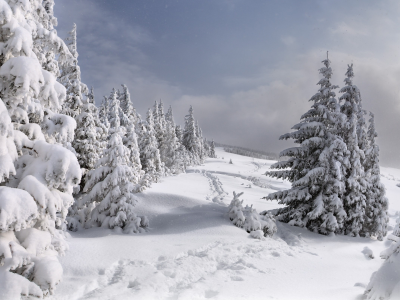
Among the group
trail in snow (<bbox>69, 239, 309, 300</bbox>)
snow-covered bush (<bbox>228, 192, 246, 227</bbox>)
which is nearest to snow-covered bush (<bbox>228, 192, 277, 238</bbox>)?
snow-covered bush (<bbox>228, 192, 246, 227</bbox>)

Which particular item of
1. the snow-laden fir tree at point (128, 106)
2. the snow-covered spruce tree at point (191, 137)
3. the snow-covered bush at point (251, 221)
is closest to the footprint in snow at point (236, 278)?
the snow-covered bush at point (251, 221)

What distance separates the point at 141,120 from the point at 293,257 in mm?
31616

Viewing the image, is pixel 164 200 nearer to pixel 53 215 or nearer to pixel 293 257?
pixel 293 257

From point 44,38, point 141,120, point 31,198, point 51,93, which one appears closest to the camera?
point 31,198

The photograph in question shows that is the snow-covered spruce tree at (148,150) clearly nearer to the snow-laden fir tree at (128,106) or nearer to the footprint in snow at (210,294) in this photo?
the snow-laden fir tree at (128,106)

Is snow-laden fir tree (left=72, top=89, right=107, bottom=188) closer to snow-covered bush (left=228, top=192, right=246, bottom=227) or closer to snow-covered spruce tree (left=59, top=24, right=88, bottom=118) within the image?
snow-covered spruce tree (left=59, top=24, right=88, bottom=118)

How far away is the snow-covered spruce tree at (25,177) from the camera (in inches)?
170

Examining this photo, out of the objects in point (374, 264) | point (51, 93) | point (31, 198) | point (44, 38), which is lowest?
point (374, 264)

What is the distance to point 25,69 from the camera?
4.86m

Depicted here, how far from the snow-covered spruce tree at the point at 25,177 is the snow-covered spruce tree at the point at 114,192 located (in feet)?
21.5

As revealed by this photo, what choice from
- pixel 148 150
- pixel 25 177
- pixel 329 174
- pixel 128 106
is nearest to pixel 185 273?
pixel 25 177

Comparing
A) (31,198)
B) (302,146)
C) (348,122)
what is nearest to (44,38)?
(31,198)

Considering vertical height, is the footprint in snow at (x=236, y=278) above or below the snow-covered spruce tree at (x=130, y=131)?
below

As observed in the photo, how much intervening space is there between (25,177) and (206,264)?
5.74 meters
